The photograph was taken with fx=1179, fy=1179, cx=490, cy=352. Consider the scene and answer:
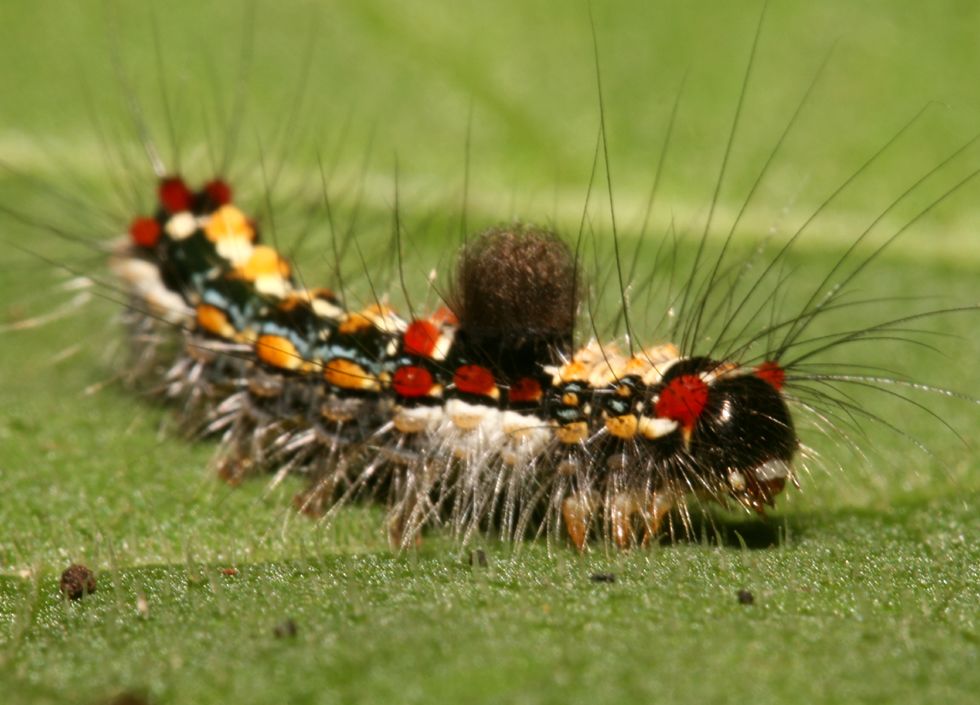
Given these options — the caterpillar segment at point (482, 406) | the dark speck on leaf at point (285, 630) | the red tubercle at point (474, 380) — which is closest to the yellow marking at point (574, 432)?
the caterpillar segment at point (482, 406)

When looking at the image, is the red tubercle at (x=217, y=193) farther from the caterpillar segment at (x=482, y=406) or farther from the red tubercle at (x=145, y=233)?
the caterpillar segment at (x=482, y=406)

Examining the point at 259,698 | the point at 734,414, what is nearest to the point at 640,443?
the point at 734,414

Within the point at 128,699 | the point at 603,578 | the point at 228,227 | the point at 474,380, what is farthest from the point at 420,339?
the point at 128,699

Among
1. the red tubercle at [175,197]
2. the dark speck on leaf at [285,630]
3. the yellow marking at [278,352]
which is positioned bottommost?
the dark speck on leaf at [285,630]

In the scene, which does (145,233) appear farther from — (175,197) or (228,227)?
(228,227)

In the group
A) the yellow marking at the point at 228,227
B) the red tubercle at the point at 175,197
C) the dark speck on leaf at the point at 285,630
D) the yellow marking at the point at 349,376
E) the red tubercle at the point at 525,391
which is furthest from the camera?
the red tubercle at the point at 175,197

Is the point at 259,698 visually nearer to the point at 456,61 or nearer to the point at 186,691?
the point at 186,691
